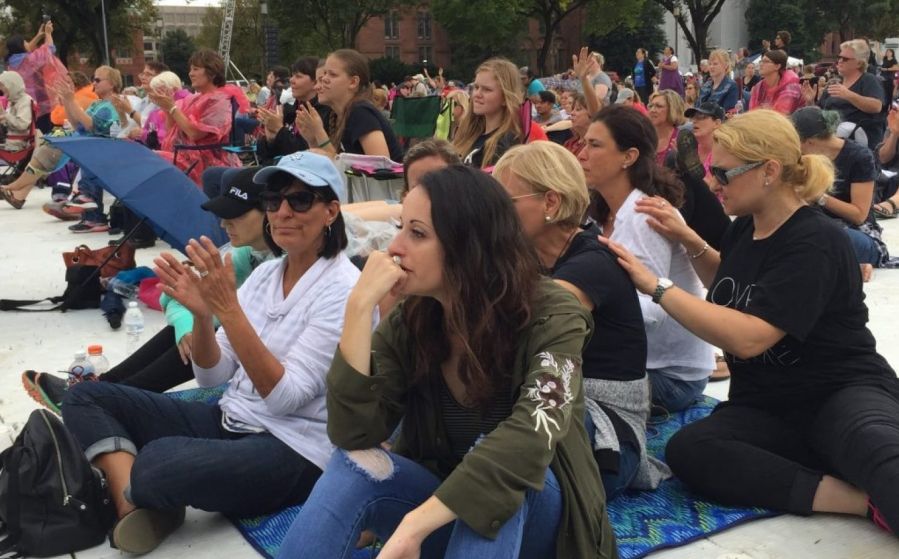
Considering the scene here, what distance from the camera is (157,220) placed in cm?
577

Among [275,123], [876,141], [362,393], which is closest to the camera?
[362,393]

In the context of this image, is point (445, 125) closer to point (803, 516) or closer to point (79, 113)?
point (79, 113)

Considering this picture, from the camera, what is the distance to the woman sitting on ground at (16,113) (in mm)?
Answer: 11852

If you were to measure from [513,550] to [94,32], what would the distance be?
4637 cm

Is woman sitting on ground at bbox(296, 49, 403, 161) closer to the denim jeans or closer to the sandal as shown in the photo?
the denim jeans

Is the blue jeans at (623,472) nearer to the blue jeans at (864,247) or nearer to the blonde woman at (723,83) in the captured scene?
the blue jeans at (864,247)

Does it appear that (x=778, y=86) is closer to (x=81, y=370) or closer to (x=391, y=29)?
(x=81, y=370)

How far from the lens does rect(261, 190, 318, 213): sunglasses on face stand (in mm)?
3146

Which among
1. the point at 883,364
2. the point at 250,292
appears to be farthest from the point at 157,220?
the point at 883,364

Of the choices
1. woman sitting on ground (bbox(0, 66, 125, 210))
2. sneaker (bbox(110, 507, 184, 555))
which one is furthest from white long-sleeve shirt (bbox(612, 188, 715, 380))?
woman sitting on ground (bbox(0, 66, 125, 210))

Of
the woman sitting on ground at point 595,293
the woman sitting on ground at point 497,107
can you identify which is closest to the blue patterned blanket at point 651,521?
the woman sitting on ground at point 595,293

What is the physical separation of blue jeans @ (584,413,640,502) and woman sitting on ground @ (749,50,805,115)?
835 centimetres

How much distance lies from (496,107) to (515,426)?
3.77m

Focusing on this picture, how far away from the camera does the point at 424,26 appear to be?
7112cm
